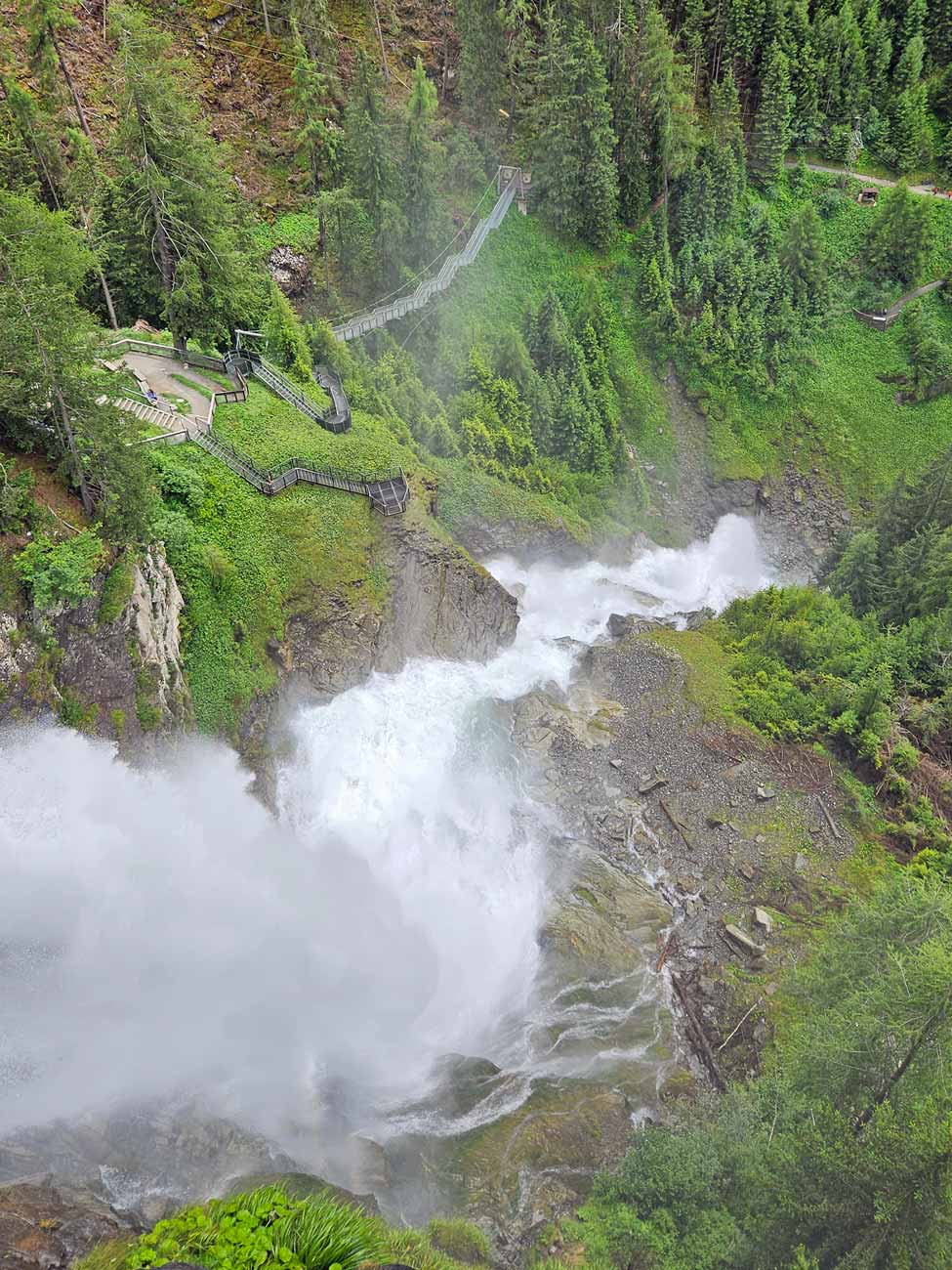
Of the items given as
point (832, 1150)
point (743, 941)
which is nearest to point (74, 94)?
point (743, 941)

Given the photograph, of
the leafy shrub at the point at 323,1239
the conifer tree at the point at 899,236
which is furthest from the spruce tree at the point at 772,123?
the leafy shrub at the point at 323,1239

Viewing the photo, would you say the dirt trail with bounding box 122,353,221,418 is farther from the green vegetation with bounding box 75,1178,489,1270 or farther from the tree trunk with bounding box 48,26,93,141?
the green vegetation with bounding box 75,1178,489,1270

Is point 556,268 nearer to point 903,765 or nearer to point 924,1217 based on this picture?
point 903,765

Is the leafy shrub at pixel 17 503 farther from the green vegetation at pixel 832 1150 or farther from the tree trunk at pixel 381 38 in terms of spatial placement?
the tree trunk at pixel 381 38

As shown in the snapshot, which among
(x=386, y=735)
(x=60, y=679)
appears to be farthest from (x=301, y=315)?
(x=60, y=679)

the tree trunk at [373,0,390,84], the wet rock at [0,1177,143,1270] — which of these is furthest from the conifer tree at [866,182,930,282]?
the wet rock at [0,1177,143,1270]

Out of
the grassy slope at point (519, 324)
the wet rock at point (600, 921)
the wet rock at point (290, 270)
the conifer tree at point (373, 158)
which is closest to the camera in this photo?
the wet rock at point (600, 921)

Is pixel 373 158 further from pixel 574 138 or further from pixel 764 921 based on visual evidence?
pixel 764 921

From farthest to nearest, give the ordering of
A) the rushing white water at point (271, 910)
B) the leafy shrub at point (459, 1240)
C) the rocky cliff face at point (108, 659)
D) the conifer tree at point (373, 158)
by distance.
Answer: the conifer tree at point (373, 158)
the rocky cliff face at point (108, 659)
the rushing white water at point (271, 910)
the leafy shrub at point (459, 1240)
